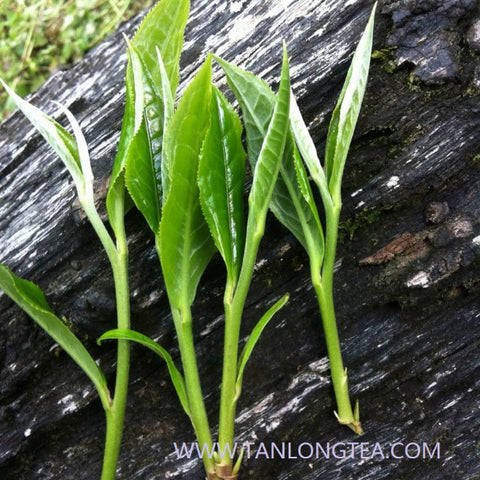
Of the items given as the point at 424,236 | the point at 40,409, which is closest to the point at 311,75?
the point at 424,236

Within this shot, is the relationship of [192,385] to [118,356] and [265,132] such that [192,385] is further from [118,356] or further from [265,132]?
Result: [265,132]

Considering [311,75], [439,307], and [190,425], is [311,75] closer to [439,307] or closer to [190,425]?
[439,307]

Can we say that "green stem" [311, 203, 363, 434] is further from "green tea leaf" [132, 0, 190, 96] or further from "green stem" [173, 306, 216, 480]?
"green tea leaf" [132, 0, 190, 96]

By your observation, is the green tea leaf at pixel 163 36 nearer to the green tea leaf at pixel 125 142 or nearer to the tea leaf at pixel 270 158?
the green tea leaf at pixel 125 142

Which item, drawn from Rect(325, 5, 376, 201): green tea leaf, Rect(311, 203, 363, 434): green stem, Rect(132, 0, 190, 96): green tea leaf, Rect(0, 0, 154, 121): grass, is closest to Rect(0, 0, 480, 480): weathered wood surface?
Rect(311, 203, 363, 434): green stem

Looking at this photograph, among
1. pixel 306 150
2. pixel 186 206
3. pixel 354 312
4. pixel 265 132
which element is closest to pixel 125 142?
pixel 186 206

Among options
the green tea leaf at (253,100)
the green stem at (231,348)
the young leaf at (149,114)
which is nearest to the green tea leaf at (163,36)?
the young leaf at (149,114)
